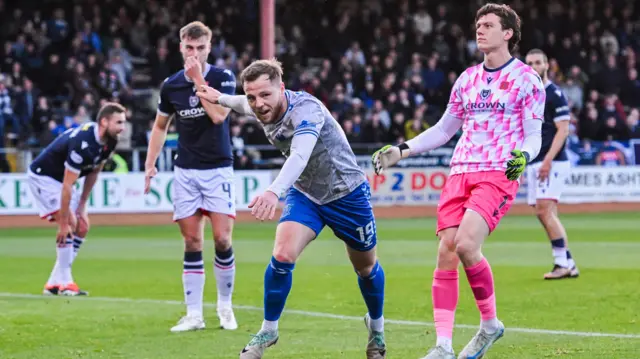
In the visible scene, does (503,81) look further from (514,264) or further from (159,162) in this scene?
(159,162)

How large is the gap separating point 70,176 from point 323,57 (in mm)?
20703

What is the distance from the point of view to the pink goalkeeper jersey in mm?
7191

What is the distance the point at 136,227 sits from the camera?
76.5 feet

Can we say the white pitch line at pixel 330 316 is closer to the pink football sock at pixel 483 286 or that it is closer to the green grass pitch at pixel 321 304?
the green grass pitch at pixel 321 304

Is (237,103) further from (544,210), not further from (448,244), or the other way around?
(544,210)

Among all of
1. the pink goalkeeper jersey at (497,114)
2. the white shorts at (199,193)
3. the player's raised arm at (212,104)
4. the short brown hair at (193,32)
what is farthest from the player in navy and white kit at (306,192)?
the white shorts at (199,193)

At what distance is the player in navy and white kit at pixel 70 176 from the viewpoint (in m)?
11.7

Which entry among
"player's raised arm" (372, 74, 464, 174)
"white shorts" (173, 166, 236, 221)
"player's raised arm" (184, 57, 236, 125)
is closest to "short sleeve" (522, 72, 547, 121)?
"player's raised arm" (372, 74, 464, 174)

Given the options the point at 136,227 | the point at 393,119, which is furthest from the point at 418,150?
the point at 393,119

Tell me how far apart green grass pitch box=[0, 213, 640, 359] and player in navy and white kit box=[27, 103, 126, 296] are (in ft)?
1.40

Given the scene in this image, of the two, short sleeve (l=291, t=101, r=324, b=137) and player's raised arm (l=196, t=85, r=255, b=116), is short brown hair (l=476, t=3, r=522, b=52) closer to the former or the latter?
short sleeve (l=291, t=101, r=324, b=137)

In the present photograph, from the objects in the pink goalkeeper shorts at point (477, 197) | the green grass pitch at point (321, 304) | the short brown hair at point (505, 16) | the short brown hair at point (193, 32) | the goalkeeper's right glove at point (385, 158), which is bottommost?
the green grass pitch at point (321, 304)

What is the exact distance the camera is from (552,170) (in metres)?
12.6

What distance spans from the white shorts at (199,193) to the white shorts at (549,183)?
176 inches
